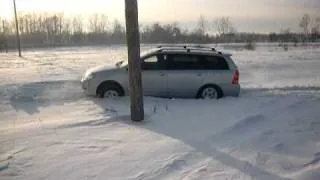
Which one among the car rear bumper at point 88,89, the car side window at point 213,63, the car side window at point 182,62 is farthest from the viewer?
the car side window at point 213,63

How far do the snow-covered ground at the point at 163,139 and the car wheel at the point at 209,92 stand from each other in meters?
0.62

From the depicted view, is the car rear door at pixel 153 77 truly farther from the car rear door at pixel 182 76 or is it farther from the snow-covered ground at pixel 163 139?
the snow-covered ground at pixel 163 139

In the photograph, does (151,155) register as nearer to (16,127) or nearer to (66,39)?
(16,127)

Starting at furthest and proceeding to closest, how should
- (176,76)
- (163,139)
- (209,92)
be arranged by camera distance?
(209,92), (176,76), (163,139)

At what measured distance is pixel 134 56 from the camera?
966 centimetres

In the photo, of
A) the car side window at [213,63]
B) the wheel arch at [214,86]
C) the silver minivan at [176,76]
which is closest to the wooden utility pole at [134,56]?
the silver minivan at [176,76]

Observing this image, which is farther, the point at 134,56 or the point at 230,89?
the point at 230,89

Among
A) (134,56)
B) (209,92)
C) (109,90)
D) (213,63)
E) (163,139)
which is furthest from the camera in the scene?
(213,63)

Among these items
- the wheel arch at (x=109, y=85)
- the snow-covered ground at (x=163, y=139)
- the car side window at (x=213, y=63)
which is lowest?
the snow-covered ground at (x=163, y=139)

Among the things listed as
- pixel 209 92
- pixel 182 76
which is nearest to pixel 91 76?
pixel 182 76

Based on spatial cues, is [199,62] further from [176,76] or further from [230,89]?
[230,89]

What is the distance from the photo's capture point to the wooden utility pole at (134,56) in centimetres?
954

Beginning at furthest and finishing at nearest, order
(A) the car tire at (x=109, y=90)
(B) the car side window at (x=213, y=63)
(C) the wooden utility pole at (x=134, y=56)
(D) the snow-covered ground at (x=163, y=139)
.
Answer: (B) the car side window at (x=213, y=63) → (A) the car tire at (x=109, y=90) → (C) the wooden utility pole at (x=134, y=56) → (D) the snow-covered ground at (x=163, y=139)

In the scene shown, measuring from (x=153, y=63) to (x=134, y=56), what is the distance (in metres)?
3.74
